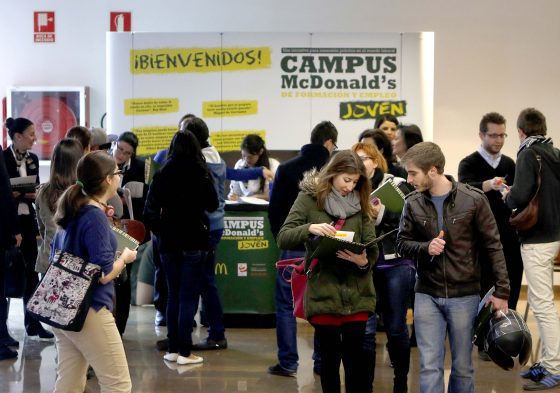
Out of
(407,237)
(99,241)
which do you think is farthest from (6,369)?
(407,237)

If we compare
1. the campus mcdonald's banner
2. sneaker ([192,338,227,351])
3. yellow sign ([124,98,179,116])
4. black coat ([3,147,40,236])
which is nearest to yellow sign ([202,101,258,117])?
the campus mcdonald's banner

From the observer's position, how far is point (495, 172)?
667cm

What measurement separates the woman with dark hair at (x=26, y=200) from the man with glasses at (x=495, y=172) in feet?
10.4

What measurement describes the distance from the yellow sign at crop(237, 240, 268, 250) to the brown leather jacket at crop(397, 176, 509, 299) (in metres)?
3.22

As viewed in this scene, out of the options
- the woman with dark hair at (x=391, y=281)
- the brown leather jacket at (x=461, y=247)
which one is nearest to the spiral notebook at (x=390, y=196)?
the woman with dark hair at (x=391, y=281)

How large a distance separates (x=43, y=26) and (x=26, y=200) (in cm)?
372

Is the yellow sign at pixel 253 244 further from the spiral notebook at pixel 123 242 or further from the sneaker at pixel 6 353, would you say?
the spiral notebook at pixel 123 242

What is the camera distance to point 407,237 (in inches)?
180

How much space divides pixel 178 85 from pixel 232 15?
4.57 ft

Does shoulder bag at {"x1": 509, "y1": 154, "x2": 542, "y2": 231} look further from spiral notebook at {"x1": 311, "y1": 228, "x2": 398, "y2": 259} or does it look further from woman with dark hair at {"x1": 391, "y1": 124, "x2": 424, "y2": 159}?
spiral notebook at {"x1": 311, "y1": 228, "x2": 398, "y2": 259}

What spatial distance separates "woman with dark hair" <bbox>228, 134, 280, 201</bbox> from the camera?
7.72 meters

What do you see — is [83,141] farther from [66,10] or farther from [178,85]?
[66,10]

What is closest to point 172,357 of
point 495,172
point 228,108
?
point 495,172

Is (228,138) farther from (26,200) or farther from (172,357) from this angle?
(172,357)
